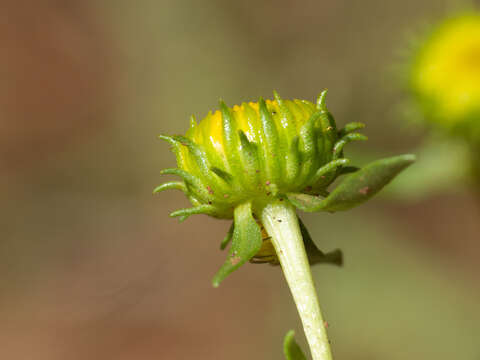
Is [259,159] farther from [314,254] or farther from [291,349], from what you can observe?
[291,349]

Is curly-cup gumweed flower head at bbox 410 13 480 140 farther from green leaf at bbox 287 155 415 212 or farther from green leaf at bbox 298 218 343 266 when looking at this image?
green leaf at bbox 287 155 415 212

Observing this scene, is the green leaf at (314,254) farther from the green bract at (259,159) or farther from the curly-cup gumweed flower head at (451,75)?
the curly-cup gumweed flower head at (451,75)

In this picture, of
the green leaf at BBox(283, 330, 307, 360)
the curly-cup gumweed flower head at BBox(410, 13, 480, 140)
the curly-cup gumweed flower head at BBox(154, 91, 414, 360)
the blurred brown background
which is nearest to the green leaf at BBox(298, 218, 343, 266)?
the curly-cup gumweed flower head at BBox(154, 91, 414, 360)

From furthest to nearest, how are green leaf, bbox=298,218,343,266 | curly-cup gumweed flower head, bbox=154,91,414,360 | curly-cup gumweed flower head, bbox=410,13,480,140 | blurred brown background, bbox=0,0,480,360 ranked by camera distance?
blurred brown background, bbox=0,0,480,360
curly-cup gumweed flower head, bbox=410,13,480,140
green leaf, bbox=298,218,343,266
curly-cup gumweed flower head, bbox=154,91,414,360

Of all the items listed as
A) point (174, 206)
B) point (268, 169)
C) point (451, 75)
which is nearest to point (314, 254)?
point (268, 169)

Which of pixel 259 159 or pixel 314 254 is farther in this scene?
pixel 314 254

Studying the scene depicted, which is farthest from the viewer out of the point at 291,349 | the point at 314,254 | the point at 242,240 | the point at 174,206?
the point at 174,206
